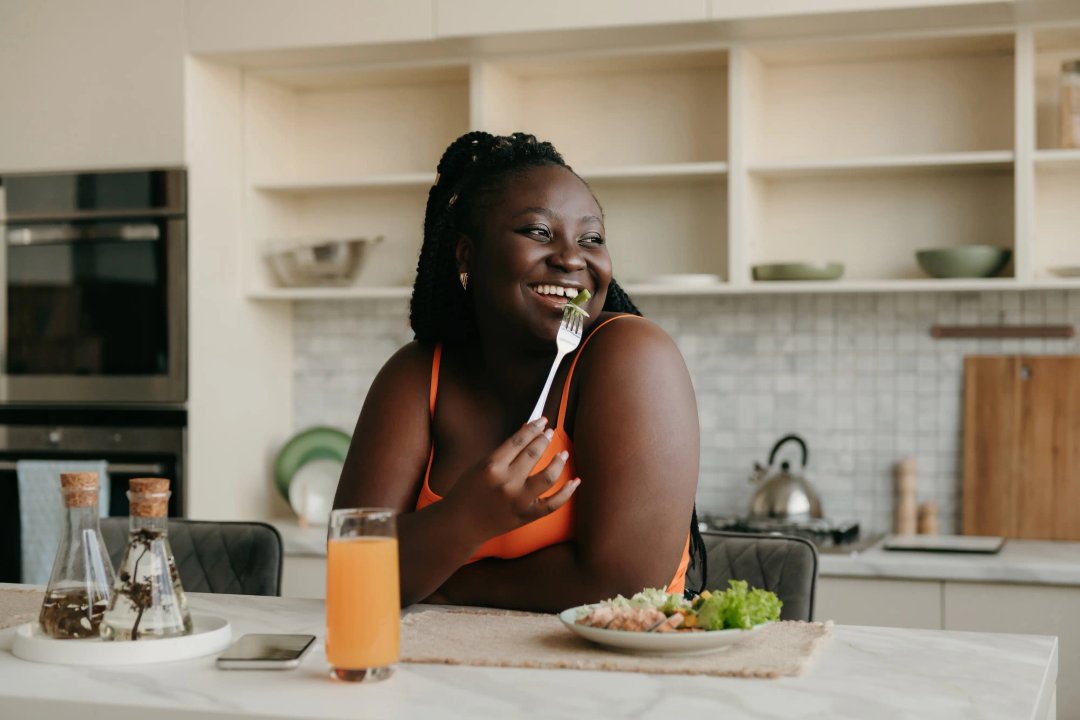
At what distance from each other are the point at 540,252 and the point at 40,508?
233cm

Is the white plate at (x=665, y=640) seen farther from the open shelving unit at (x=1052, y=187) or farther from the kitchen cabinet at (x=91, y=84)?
the kitchen cabinet at (x=91, y=84)

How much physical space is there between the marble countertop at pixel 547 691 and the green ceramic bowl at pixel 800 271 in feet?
6.66

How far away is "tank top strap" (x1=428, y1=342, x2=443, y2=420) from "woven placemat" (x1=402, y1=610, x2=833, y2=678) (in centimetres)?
39

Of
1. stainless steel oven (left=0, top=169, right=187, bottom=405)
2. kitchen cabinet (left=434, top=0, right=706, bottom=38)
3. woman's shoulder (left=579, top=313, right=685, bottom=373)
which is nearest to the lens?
woman's shoulder (left=579, top=313, right=685, bottom=373)

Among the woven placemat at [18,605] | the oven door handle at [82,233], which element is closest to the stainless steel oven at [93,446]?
the oven door handle at [82,233]

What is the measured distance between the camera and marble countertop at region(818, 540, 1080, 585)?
2914mm

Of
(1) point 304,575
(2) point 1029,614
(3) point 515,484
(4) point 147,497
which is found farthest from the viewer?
(1) point 304,575

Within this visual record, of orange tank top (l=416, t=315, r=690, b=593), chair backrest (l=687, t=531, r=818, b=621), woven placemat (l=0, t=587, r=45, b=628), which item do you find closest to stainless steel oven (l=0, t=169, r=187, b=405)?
woven placemat (l=0, t=587, r=45, b=628)

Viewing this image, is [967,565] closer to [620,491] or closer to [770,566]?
[770,566]

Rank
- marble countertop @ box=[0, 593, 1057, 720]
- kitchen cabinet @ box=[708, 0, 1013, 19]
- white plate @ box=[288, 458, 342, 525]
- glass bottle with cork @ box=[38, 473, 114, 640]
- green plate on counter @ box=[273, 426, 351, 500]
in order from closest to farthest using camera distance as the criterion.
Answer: marble countertop @ box=[0, 593, 1057, 720] → glass bottle with cork @ box=[38, 473, 114, 640] → kitchen cabinet @ box=[708, 0, 1013, 19] → white plate @ box=[288, 458, 342, 525] → green plate on counter @ box=[273, 426, 351, 500]

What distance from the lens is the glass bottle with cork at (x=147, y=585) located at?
130 centimetres

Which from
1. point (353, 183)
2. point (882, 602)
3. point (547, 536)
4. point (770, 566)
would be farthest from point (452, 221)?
point (353, 183)

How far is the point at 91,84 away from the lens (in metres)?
3.60

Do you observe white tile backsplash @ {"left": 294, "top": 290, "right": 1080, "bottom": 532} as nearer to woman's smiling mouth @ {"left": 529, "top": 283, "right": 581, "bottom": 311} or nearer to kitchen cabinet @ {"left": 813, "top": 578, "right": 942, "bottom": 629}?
kitchen cabinet @ {"left": 813, "top": 578, "right": 942, "bottom": 629}
